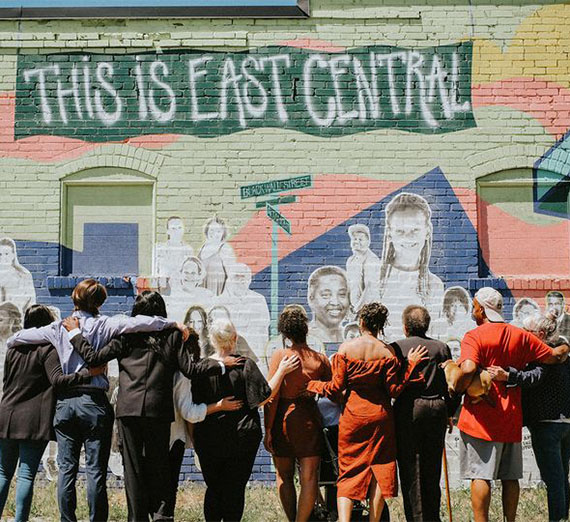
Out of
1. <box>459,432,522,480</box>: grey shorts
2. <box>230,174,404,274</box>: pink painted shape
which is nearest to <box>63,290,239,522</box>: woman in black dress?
<box>459,432,522,480</box>: grey shorts

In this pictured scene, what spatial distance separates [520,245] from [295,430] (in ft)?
13.8

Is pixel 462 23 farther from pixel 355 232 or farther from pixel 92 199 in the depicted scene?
pixel 92 199

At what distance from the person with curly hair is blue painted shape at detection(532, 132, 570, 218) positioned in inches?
164

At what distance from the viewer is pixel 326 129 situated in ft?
28.6

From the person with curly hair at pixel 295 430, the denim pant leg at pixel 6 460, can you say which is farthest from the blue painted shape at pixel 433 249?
the denim pant leg at pixel 6 460

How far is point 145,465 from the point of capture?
544cm

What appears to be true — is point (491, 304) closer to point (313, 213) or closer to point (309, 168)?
point (313, 213)

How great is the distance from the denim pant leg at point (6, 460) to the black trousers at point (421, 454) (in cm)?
296

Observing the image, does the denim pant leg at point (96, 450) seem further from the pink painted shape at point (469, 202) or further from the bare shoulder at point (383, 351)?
the pink painted shape at point (469, 202)

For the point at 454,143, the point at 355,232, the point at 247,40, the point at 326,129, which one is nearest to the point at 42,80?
the point at 247,40

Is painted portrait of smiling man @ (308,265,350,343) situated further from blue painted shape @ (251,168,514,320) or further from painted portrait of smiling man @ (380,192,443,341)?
painted portrait of smiling man @ (380,192,443,341)

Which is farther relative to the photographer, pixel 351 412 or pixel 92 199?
pixel 92 199

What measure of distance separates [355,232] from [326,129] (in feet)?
4.06

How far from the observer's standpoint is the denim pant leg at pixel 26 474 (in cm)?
571
